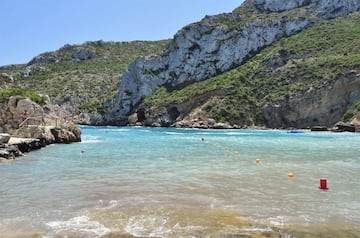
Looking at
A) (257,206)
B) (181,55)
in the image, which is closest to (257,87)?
(181,55)

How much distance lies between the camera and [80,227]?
9.71m

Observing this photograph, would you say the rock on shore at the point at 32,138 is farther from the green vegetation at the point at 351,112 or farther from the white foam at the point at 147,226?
the green vegetation at the point at 351,112

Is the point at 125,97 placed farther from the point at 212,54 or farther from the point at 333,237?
the point at 333,237

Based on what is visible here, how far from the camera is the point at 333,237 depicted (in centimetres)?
882

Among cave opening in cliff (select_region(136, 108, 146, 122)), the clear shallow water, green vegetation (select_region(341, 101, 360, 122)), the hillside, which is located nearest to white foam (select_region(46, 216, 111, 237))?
the clear shallow water

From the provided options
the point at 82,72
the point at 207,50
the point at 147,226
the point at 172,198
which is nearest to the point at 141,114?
the point at 207,50

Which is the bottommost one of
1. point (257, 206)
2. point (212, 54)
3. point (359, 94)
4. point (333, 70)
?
point (257, 206)

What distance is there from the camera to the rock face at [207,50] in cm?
11219

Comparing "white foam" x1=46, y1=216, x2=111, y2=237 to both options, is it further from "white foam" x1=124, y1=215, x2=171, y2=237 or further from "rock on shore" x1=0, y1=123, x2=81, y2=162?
"rock on shore" x1=0, y1=123, x2=81, y2=162

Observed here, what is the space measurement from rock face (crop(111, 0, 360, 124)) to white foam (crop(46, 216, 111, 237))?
104194mm

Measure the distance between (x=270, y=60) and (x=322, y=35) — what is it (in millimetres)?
16381

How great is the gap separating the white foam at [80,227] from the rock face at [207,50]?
104194mm

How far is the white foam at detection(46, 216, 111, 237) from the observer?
9.28 meters

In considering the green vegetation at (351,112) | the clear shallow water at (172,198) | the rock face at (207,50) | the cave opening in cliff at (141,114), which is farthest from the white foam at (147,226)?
the rock face at (207,50)
